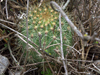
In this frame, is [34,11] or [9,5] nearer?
[34,11]

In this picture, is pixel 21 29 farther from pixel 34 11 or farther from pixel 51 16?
pixel 51 16

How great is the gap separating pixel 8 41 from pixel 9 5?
0.60 meters

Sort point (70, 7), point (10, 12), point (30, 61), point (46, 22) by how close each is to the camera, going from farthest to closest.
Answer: point (10, 12), point (70, 7), point (30, 61), point (46, 22)

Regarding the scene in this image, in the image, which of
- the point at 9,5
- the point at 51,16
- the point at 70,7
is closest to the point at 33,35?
the point at 51,16

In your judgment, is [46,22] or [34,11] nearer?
[46,22]

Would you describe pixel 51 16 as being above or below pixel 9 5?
below

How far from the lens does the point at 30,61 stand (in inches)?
54.9

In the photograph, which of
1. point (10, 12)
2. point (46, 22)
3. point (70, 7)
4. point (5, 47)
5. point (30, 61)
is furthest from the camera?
point (10, 12)

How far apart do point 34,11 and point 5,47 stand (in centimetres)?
56

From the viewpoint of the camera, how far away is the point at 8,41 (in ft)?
5.02

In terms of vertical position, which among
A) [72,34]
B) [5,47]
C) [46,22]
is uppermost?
[46,22]

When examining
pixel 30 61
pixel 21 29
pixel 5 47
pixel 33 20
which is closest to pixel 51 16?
pixel 33 20

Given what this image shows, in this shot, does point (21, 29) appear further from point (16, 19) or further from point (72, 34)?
point (72, 34)

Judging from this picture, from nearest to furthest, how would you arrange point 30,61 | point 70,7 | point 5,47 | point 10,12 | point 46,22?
point 46,22 < point 30,61 < point 5,47 < point 70,7 < point 10,12
